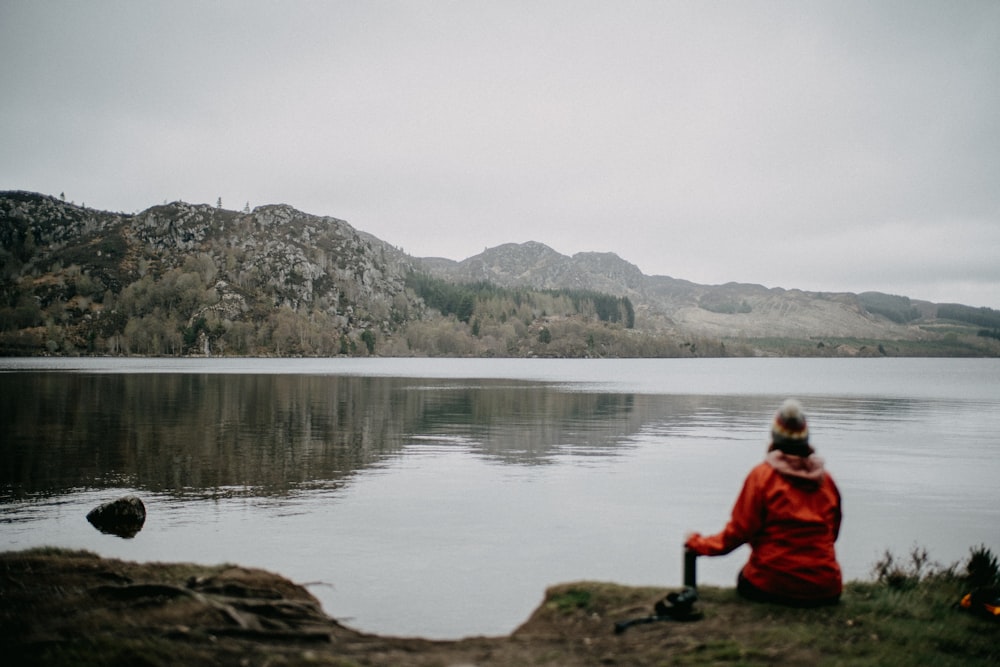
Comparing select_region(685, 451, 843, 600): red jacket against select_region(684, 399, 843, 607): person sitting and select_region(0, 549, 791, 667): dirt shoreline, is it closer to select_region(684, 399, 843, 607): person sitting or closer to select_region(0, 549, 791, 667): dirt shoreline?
select_region(684, 399, 843, 607): person sitting

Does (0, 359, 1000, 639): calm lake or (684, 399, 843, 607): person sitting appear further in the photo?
(0, 359, 1000, 639): calm lake

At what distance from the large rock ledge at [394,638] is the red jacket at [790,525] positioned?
1.82 feet

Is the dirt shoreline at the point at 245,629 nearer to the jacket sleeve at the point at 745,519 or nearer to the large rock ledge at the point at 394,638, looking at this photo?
the large rock ledge at the point at 394,638

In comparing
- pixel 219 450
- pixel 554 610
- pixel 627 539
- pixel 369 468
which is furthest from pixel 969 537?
pixel 219 450

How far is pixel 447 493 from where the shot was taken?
24281 millimetres

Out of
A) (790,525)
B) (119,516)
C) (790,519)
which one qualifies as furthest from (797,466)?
(119,516)

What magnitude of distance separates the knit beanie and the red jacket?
11 centimetres

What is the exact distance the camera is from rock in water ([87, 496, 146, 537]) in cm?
1889

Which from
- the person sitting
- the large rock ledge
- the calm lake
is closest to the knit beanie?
the person sitting

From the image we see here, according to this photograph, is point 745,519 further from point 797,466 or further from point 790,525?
point 797,466

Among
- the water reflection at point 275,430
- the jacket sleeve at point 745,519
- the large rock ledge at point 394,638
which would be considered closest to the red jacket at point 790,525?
the jacket sleeve at point 745,519

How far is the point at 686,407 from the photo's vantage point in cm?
6444

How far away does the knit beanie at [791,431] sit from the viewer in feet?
29.6

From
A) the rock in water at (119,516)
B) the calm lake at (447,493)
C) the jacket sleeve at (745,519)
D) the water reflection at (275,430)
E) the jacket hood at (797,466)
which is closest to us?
the jacket hood at (797,466)
